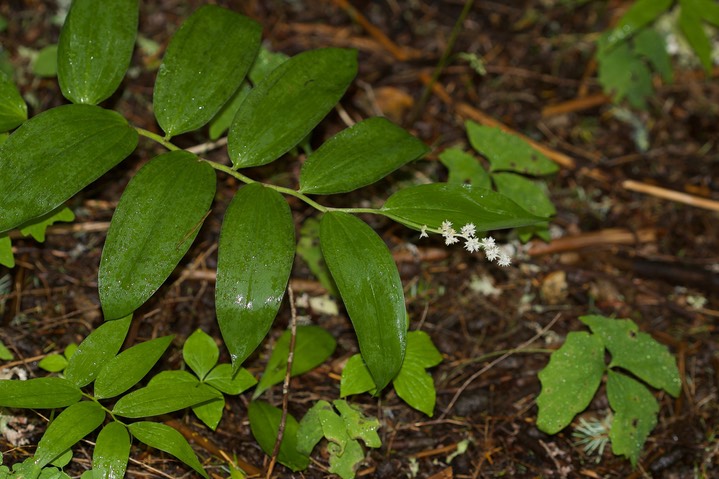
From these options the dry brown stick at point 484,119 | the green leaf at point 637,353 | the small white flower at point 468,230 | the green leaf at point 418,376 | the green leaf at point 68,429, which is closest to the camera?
the green leaf at point 68,429

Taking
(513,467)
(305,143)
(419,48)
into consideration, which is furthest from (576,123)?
(513,467)

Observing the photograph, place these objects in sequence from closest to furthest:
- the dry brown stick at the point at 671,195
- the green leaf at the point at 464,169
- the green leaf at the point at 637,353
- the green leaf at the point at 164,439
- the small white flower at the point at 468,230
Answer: the green leaf at the point at 164,439 → the small white flower at the point at 468,230 → the green leaf at the point at 637,353 → the green leaf at the point at 464,169 → the dry brown stick at the point at 671,195

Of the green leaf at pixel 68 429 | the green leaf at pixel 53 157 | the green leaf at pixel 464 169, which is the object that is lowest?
the green leaf at pixel 68 429

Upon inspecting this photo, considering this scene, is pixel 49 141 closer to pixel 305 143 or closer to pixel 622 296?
pixel 305 143

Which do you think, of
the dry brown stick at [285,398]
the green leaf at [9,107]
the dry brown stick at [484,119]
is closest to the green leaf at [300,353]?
the dry brown stick at [285,398]

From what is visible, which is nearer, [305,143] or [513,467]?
[513,467]

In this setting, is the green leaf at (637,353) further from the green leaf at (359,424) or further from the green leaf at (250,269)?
the green leaf at (250,269)

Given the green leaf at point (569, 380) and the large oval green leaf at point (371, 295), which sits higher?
the large oval green leaf at point (371, 295)

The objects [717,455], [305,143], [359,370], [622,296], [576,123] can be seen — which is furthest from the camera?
[576,123]
